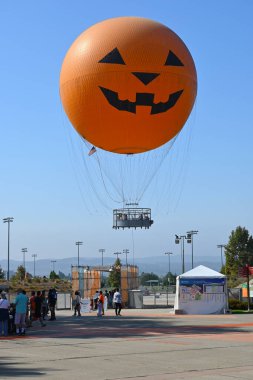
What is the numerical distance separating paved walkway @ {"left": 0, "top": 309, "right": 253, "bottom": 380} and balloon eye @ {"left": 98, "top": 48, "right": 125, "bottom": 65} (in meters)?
8.80

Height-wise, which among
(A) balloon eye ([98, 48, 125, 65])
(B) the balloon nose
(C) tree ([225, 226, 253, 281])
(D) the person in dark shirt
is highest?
(A) balloon eye ([98, 48, 125, 65])

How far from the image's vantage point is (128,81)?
22.2m

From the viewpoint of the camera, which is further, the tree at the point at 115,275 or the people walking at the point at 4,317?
the tree at the point at 115,275

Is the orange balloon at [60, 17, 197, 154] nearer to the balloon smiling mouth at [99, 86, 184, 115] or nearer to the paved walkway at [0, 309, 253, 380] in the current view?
the balloon smiling mouth at [99, 86, 184, 115]

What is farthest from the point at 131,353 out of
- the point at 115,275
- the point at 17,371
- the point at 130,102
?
the point at 115,275

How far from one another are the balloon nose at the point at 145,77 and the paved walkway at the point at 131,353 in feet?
26.8

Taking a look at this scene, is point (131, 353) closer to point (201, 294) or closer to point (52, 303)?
point (52, 303)

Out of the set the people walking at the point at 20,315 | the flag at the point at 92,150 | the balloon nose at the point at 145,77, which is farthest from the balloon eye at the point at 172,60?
the people walking at the point at 20,315

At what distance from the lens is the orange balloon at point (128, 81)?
22.2 meters

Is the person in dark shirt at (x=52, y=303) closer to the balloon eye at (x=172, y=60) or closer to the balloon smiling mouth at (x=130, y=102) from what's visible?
the balloon smiling mouth at (x=130, y=102)

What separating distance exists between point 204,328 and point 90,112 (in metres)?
8.41

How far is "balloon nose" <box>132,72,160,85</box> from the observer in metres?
22.2

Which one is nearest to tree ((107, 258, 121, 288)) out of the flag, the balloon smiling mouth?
the flag

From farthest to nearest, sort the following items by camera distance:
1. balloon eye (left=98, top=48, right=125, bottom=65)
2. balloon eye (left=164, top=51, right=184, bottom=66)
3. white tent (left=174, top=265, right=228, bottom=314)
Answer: white tent (left=174, top=265, right=228, bottom=314), balloon eye (left=164, top=51, right=184, bottom=66), balloon eye (left=98, top=48, right=125, bottom=65)
